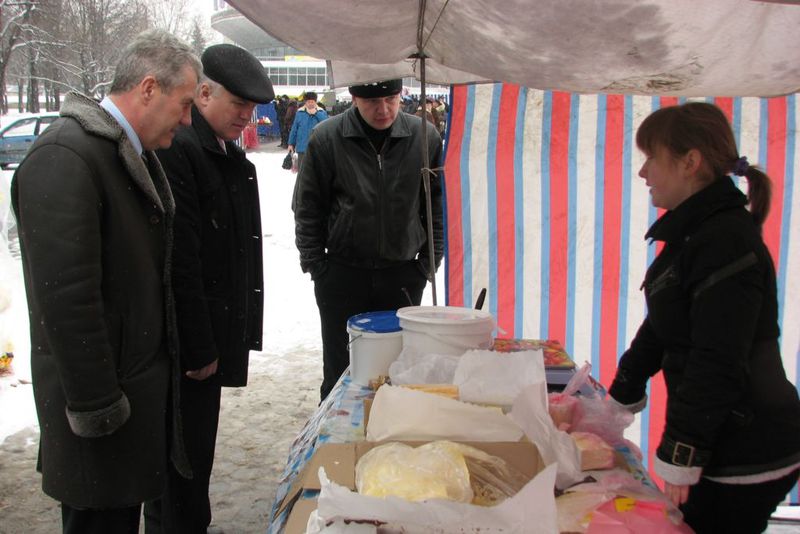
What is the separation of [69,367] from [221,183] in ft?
3.07

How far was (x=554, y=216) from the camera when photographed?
3312 mm

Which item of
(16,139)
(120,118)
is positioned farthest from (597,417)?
(16,139)

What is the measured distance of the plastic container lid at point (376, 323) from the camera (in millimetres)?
2188

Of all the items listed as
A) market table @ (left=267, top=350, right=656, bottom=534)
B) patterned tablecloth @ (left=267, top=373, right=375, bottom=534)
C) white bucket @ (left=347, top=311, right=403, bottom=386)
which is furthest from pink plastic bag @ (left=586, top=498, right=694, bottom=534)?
white bucket @ (left=347, top=311, right=403, bottom=386)

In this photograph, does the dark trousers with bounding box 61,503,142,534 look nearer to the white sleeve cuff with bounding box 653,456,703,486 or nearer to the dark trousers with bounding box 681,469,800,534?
the white sleeve cuff with bounding box 653,456,703,486

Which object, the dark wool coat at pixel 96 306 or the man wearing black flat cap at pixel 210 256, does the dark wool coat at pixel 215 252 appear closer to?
the man wearing black flat cap at pixel 210 256

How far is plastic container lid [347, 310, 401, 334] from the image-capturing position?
2.19 m

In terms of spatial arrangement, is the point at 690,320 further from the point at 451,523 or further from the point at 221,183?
the point at 221,183

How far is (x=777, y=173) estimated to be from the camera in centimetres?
297

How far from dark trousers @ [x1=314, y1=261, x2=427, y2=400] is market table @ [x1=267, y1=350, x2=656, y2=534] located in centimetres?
107

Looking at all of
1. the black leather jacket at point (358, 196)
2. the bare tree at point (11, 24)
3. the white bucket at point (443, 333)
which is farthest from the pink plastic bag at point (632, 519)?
the bare tree at point (11, 24)

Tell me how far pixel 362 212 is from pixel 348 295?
0.42m

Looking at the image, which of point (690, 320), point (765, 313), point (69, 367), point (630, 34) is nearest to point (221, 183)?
point (69, 367)

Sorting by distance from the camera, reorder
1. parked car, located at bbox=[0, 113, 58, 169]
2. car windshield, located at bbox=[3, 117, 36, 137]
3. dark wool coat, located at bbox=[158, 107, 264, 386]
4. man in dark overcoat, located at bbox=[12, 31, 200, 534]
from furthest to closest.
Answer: car windshield, located at bbox=[3, 117, 36, 137] → parked car, located at bbox=[0, 113, 58, 169] → dark wool coat, located at bbox=[158, 107, 264, 386] → man in dark overcoat, located at bbox=[12, 31, 200, 534]
